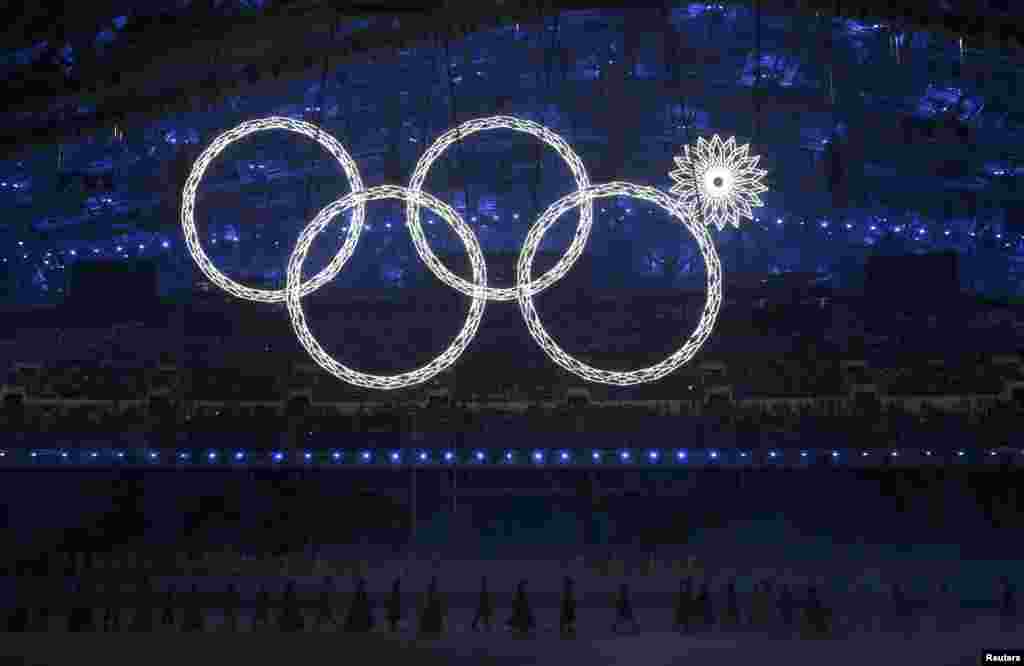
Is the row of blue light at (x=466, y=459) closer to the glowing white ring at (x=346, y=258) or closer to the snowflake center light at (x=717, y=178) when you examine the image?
the glowing white ring at (x=346, y=258)

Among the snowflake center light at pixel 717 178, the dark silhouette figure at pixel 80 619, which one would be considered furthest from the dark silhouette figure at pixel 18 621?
the snowflake center light at pixel 717 178

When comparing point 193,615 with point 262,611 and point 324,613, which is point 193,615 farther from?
point 324,613

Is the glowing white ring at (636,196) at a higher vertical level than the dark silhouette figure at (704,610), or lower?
higher

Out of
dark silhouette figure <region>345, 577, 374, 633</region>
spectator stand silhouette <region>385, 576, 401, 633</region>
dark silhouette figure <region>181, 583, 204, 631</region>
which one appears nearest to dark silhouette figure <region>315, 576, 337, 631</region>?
dark silhouette figure <region>345, 577, 374, 633</region>

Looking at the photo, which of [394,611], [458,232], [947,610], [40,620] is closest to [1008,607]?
[947,610]

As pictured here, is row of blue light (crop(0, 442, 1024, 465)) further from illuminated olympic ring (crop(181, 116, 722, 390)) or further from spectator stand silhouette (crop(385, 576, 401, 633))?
spectator stand silhouette (crop(385, 576, 401, 633))

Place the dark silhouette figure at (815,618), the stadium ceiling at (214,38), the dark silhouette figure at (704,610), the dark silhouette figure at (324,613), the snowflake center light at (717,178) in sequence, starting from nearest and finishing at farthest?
the dark silhouette figure at (815,618), the snowflake center light at (717,178), the dark silhouette figure at (704,610), the dark silhouette figure at (324,613), the stadium ceiling at (214,38)

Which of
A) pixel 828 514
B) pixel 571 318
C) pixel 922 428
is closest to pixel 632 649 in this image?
pixel 828 514
